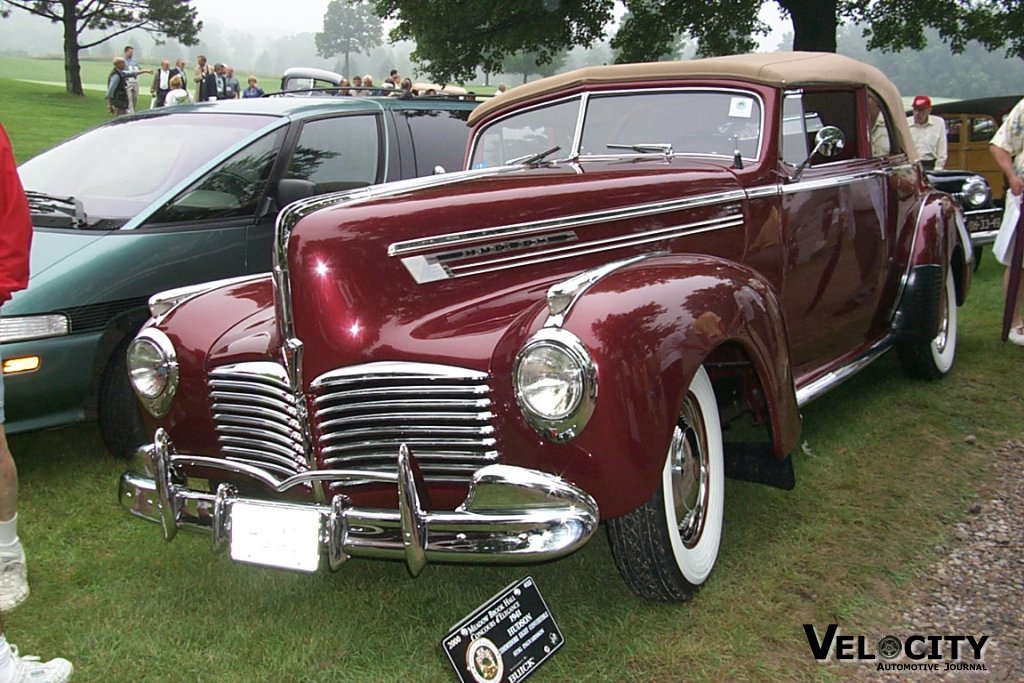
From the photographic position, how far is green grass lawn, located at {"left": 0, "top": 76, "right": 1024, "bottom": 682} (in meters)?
2.82

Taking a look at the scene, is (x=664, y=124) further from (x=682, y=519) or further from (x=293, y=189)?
(x=293, y=189)

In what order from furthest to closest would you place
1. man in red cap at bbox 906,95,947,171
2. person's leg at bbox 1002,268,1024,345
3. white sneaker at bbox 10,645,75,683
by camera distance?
man in red cap at bbox 906,95,947,171 < person's leg at bbox 1002,268,1024,345 < white sneaker at bbox 10,645,75,683

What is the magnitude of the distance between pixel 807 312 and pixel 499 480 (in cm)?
220

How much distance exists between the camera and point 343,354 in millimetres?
2812

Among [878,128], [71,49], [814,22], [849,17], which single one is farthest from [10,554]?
[71,49]

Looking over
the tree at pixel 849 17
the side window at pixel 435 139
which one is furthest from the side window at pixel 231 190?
the tree at pixel 849 17

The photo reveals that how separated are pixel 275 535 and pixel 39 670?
713 mm

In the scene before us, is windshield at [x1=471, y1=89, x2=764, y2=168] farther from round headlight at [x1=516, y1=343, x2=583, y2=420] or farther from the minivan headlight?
the minivan headlight

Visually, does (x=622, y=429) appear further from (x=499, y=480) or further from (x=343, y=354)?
(x=343, y=354)

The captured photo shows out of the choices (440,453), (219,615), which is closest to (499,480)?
(440,453)

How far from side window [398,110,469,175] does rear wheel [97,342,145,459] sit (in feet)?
7.00

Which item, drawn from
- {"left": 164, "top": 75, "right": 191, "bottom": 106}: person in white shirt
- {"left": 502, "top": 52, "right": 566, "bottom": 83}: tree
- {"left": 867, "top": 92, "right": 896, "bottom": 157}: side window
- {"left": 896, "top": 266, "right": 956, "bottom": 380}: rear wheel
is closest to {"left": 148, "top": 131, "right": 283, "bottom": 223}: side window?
{"left": 867, "top": 92, "right": 896, "bottom": 157}: side window

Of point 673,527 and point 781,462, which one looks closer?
point 673,527

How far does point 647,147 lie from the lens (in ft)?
13.1
